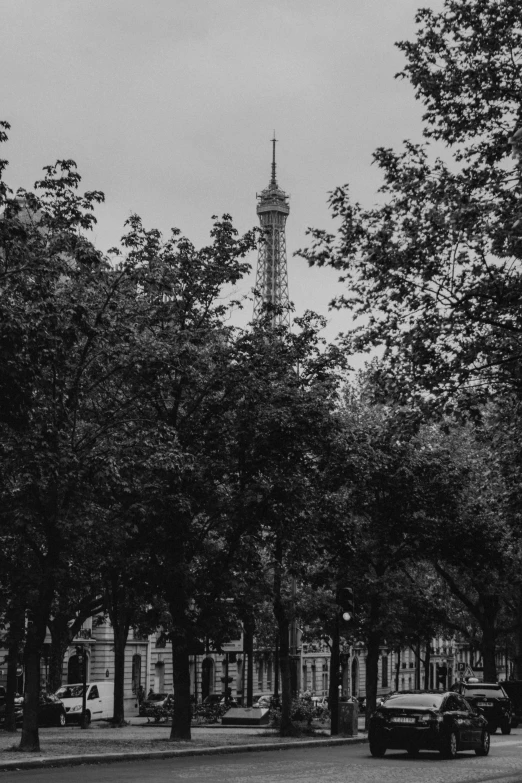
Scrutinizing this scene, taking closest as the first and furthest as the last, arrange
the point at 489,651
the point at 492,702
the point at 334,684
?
the point at 334,684, the point at 492,702, the point at 489,651

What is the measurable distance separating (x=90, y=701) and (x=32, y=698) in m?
28.2

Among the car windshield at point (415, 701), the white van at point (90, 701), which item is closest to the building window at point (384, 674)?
the white van at point (90, 701)

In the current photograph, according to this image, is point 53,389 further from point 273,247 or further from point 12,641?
point 273,247

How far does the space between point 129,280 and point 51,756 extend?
32.4ft

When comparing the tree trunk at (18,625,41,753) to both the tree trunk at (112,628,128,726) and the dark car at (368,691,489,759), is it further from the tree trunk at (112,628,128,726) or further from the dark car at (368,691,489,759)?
the tree trunk at (112,628,128,726)

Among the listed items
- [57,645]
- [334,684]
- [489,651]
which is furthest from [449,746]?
[489,651]

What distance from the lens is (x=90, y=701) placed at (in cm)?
5169

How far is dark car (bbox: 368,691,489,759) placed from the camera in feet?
83.5

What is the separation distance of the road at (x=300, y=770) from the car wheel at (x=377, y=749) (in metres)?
0.25

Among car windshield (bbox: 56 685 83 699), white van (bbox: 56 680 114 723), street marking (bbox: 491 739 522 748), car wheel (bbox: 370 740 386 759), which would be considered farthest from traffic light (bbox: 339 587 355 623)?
car windshield (bbox: 56 685 83 699)

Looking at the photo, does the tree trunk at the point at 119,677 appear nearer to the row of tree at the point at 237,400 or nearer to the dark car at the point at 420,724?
the row of tree at the point at 237,400

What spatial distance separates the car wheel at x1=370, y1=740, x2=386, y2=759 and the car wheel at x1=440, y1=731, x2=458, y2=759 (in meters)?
1.26

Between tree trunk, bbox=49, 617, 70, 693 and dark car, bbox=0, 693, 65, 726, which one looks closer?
dark car, bbox=0, 693, 65, 726

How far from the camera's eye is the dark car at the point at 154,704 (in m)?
53.9
